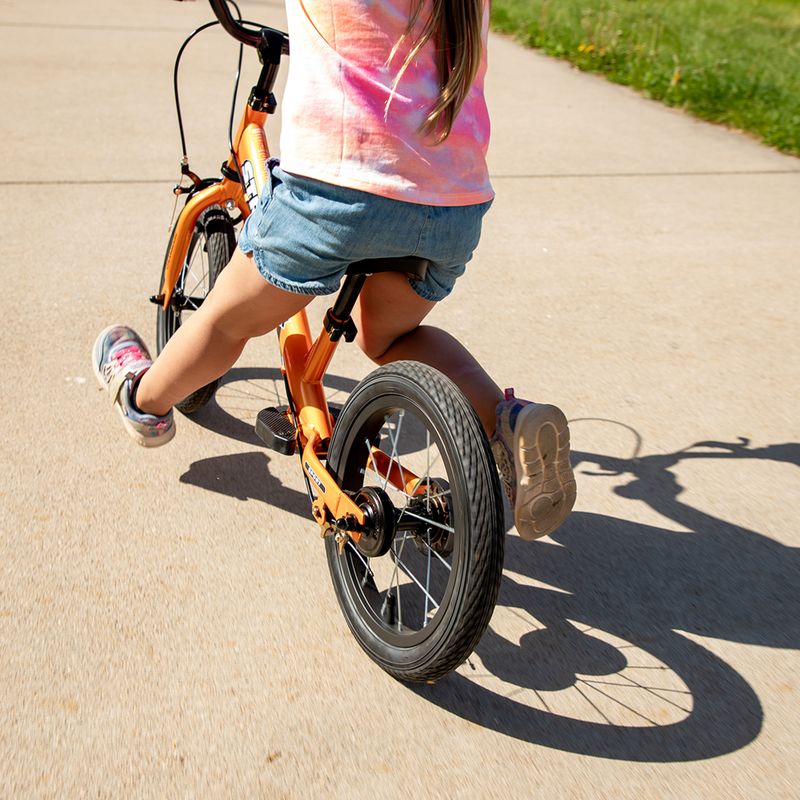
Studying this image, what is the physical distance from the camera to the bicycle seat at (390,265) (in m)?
2.27

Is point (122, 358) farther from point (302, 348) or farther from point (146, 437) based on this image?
point (302, 348)

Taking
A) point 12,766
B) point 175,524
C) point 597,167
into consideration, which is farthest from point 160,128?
point 12,766

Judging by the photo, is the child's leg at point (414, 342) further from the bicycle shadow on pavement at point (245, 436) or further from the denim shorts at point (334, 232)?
the bicycle shadow on pavement at point (245, 436)

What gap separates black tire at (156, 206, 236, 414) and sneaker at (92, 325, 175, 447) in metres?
0.19

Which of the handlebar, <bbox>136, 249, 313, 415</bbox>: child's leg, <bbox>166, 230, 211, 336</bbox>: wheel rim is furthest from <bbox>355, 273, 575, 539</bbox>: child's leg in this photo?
<bbox>166, 230, 211, 336</bbox>: wheel rim

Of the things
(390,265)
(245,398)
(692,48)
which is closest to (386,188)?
(390,265)

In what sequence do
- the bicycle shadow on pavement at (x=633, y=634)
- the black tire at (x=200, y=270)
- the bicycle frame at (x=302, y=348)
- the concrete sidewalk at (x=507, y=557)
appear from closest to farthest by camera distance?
the concrete sidewalk at (x=507, y=557), the bicycle shadow on pavement at (x=633, y=634), the bicycle frame at (x=302, y=348), the black tire at (x=200, y=270)

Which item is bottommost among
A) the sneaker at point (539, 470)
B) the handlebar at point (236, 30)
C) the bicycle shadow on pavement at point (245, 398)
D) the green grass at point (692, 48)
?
the bicycle shadow on pavement at point (245, 398)

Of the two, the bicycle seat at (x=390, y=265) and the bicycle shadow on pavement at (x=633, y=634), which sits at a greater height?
the bicycle seat at (x=390, y=265)

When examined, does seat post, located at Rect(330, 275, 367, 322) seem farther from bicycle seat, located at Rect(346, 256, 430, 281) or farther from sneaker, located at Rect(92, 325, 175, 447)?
sneaker, located at Rect(92, 325, 175, 447)

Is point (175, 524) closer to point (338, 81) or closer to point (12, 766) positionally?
point (12, 766)

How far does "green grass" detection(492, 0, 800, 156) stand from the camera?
7.47 meters

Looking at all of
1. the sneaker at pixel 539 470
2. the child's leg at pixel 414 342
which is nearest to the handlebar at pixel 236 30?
the child's leg at pixel 414 342

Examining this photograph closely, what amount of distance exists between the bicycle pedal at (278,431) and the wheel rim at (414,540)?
0.26 meters
